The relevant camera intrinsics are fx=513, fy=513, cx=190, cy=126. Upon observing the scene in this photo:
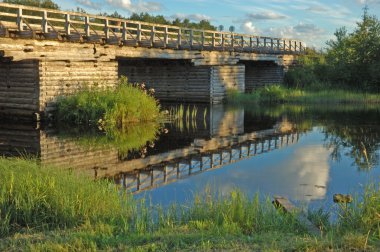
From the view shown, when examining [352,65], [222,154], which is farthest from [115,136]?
[352,65]

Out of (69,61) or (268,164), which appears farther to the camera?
(69,61)

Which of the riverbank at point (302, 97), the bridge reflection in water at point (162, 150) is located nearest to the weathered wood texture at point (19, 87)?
the bridge reflection in water at point (162, 150)

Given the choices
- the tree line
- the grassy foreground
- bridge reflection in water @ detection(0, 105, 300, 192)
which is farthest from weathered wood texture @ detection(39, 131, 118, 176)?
the tree line

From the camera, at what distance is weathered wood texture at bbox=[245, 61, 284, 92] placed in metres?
48.1

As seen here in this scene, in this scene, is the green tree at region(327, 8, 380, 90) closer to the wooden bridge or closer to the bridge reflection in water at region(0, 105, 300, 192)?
the wooden bridge

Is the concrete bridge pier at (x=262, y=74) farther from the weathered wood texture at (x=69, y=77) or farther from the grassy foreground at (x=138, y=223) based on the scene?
the grassy foreground at (x=138, y=223)

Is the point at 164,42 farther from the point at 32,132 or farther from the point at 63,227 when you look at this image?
the point at 63,227

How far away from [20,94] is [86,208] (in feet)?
55.3

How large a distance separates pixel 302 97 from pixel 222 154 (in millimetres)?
23935

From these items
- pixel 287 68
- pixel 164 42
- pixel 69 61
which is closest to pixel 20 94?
pixel 69 61

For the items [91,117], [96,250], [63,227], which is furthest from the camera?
[91,117]

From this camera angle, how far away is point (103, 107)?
22672mm

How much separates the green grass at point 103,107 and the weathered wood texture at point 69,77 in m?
0.49

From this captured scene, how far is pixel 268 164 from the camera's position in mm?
15930
